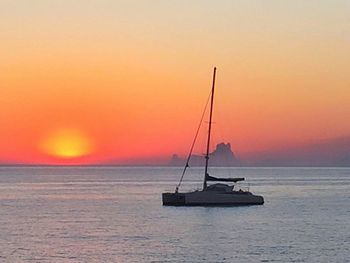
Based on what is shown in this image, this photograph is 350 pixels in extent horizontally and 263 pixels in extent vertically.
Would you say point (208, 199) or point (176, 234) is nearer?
point (176, 234)

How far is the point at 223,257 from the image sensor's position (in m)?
52.9

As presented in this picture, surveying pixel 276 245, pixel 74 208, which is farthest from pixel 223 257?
pixel 74 208

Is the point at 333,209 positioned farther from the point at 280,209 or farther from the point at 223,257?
the point at 223,257

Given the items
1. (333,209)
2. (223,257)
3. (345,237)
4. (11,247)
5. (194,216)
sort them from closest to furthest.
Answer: (223,257)
(11,247)
(345,237)
(194,216)
(333,209)

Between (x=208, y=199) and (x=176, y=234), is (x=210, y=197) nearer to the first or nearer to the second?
(x=208, y=199)

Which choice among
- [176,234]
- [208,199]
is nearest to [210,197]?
[208,199]

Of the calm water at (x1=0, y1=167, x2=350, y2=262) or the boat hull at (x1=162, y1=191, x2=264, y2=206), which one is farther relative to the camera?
the boat hull at (x1=162, y1=191, x2=264, y2=206)

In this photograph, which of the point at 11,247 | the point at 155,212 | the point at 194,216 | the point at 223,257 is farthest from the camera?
the point at 155,212

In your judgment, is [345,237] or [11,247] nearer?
[11,247]

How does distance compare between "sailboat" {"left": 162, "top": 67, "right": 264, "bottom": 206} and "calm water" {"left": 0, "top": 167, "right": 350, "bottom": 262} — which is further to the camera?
"sailboat" {"left": 162, "top": 67, "right": 264, "bottom": 206}

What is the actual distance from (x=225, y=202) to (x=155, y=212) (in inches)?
370

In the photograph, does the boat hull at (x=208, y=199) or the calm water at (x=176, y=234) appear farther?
the boat hull at (x=208, y=199)

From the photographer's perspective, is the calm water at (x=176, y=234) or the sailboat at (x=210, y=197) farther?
the sailboat at (x=210, y=197)

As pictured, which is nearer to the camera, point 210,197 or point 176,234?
point 176,234
